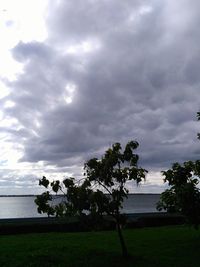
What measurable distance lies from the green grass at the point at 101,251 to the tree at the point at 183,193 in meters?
2.08

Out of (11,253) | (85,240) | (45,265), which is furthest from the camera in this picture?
(85,240)

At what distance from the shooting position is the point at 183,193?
20578mm

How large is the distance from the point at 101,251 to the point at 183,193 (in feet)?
16.8

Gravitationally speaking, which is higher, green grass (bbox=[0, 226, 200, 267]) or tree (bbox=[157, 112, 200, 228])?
tree (bbox=[157, 112, 200, 228])

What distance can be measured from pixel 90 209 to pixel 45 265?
3.04 metres

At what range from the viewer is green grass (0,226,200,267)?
758 inches

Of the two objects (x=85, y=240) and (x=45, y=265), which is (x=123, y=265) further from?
(x=85, y=240)

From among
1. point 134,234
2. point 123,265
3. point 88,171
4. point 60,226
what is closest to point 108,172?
point 88,171

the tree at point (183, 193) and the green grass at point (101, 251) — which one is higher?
the tree at point (183, 193)

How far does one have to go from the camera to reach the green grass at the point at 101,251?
1927 centimetres

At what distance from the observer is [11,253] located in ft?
69.9

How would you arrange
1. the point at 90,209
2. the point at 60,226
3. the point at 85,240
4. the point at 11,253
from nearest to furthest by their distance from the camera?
the point at 90,209
the point at 11,253
the point at 85,240
the point at 60,226

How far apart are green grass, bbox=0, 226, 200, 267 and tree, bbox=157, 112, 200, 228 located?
81.8 inches

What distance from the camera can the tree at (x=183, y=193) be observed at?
67.8 ft
